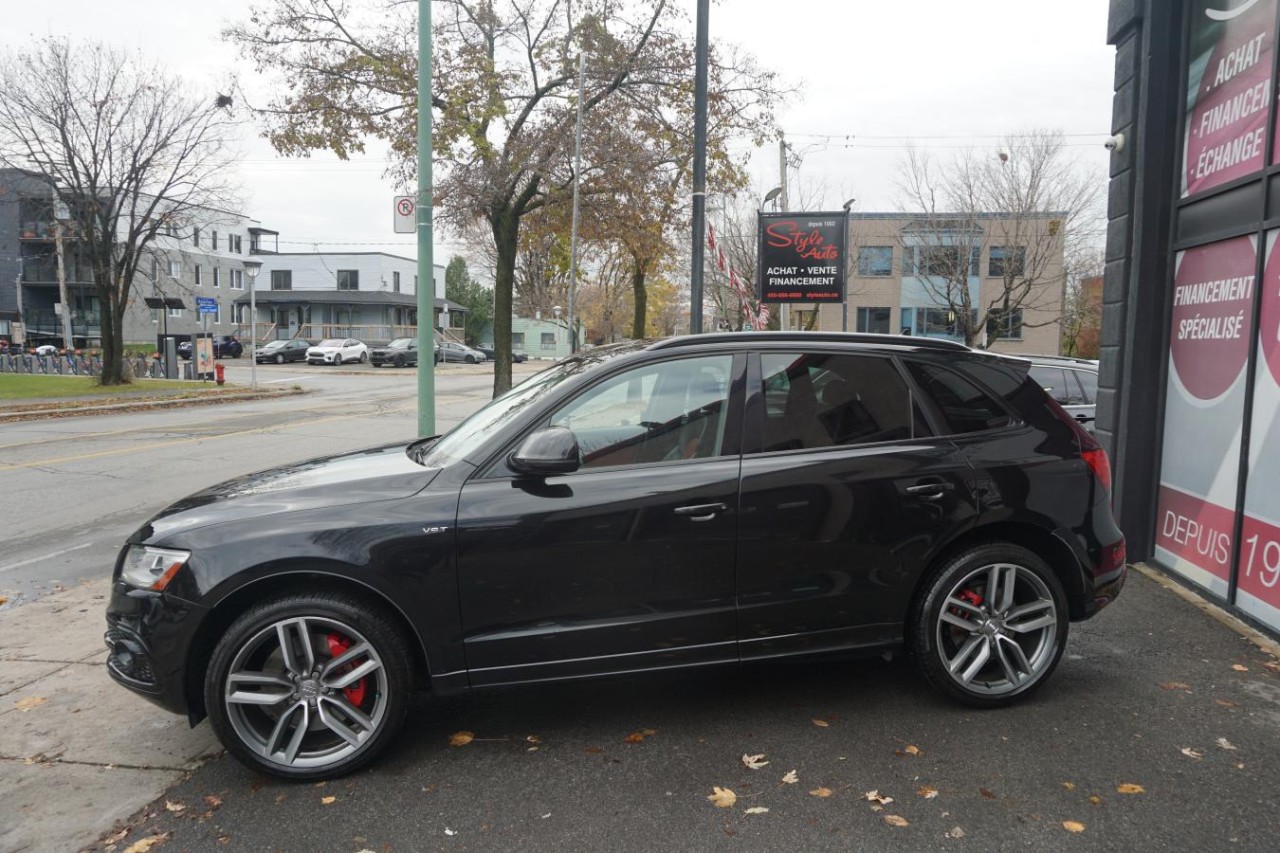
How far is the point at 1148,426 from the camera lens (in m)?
6.29

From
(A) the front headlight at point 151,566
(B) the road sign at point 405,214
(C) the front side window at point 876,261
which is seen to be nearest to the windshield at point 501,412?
(A) the front headlight at point 151,566

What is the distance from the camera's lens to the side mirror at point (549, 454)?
3461mm

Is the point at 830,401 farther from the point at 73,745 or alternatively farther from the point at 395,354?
the point at 395,354

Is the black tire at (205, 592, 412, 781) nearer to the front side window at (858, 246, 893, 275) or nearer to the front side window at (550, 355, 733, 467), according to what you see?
the front side window at (550, 355, 733, 467)

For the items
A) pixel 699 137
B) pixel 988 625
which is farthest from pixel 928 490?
pixel 699 137

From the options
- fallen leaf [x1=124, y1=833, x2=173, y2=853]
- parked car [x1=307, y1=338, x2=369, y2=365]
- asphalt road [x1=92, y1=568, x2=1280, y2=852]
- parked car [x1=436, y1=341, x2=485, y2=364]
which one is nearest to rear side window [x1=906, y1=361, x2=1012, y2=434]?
asphalt road [x1=92, y1=568, x2=1280, y2=852]

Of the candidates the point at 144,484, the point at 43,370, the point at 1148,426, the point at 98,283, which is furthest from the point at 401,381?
the point at 1148,426

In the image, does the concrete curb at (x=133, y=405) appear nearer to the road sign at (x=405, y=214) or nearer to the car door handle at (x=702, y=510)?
the road sign at (x=405, y=214)

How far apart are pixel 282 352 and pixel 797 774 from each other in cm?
5219

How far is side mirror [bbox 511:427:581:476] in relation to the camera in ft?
11.4

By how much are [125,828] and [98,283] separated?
92.2ft

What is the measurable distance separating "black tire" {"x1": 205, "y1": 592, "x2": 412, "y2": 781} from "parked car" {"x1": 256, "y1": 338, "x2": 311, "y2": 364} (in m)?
51.0

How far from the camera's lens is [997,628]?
3982 mm

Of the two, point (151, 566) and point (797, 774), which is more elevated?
point (151, 566)
